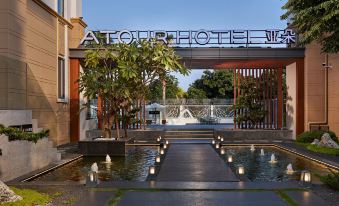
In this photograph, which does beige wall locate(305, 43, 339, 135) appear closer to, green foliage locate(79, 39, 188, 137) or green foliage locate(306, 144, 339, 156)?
green foliage locate(306, 144, 339, 156)

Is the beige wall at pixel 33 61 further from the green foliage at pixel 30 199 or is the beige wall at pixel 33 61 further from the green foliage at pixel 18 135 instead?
the green foliage at pixel 30 199

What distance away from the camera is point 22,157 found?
13.6 meters

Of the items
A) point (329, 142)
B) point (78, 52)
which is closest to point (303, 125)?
point (329, 142)

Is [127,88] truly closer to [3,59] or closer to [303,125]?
[3,59]

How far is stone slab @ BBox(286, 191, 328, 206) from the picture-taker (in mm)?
9492

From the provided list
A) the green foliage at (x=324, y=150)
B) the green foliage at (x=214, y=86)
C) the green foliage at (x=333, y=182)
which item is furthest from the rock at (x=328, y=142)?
the green foliage at (x=214, y=86)

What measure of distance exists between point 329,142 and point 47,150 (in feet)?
42.8

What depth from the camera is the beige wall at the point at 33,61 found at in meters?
16.9

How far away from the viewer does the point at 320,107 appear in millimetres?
26750

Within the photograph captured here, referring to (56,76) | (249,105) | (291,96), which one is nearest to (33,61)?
(56,76)

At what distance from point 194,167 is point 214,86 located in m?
52.2

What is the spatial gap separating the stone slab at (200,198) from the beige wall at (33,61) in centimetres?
862

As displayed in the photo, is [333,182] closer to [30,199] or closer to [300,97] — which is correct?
[30,199]

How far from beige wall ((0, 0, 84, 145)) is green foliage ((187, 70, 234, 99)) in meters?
42.7
